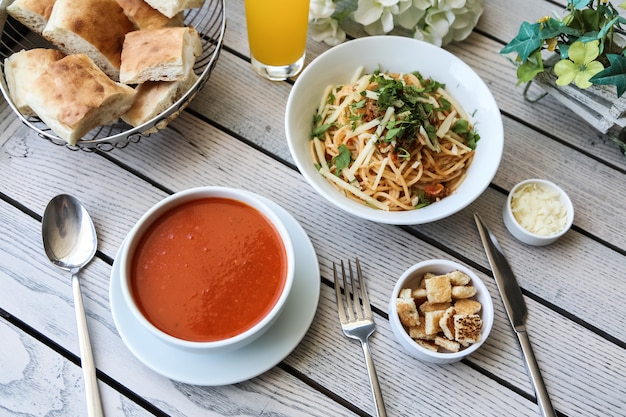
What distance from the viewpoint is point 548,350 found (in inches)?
54.8

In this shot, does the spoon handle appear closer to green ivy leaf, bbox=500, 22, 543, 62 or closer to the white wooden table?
the white wooden table

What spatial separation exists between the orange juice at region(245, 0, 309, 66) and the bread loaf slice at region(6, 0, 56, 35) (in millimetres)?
502

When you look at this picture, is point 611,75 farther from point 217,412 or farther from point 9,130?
point 9,130

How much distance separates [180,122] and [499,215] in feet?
2.94

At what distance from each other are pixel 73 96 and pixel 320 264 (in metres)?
0.70

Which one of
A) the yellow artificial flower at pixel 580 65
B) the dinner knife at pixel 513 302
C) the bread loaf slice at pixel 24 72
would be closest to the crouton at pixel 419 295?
the dinner knife at pixel 513 302

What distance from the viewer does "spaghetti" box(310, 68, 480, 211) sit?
147 cm

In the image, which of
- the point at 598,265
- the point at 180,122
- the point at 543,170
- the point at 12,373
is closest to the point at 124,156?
the point at 180,122

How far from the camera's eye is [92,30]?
1.46 meters

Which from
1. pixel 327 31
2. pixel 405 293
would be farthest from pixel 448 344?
pixel 327 31

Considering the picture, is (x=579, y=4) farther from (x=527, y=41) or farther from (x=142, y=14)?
(x=142, y=14)

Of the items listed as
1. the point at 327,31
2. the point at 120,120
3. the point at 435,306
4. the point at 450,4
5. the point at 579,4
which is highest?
the point at 579,4

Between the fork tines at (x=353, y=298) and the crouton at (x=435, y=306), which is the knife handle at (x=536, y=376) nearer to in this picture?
the crouton at (x=435, y=306)

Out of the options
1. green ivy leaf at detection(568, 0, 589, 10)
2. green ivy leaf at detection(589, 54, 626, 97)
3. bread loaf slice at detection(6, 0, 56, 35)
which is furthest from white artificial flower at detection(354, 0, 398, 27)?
bread loaf slice at detection(6, 0, 56, 35)
